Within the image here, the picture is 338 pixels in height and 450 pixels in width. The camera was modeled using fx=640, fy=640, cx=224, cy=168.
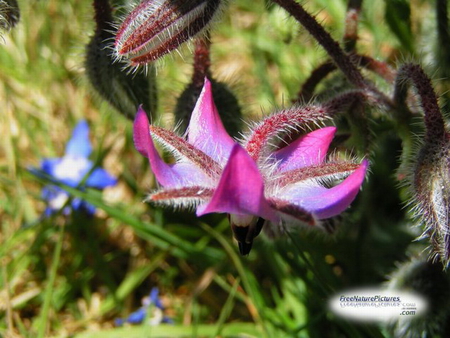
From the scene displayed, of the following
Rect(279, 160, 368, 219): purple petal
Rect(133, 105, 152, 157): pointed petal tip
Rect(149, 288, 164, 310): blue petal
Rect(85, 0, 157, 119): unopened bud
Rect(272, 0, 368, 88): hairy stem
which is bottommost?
Rect(279, 160, 368, 219): purple petal

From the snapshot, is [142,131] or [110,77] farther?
[110,77]

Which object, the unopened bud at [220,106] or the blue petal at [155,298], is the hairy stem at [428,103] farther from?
the blue petal at [155,298]

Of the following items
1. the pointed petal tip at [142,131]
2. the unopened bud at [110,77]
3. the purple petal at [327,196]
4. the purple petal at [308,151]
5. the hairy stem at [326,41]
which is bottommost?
the purple petal at [327,196]

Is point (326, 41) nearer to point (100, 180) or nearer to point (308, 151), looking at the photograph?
point (308, 151)

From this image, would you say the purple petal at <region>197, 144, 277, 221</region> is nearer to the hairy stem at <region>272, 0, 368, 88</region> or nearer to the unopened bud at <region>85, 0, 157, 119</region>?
the hairy stem at <region>272, 0, 368, 88</region>

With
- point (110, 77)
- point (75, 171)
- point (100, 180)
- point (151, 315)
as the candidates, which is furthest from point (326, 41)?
point (75, 171)

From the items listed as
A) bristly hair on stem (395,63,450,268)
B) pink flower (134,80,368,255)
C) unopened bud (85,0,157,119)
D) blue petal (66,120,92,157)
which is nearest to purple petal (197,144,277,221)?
pink flower (134,80,368,255)

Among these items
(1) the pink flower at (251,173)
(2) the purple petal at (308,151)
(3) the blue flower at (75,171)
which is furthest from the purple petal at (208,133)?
(3) the blue flower at (75,171)
